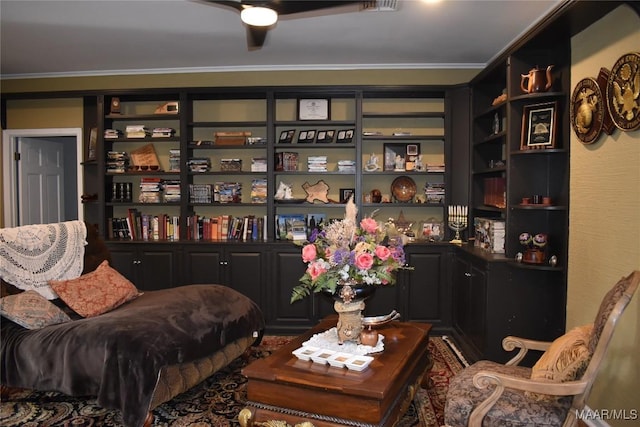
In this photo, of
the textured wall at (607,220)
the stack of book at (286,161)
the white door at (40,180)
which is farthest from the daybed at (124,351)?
the white door at (40,180)

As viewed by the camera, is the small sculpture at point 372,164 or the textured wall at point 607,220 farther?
the small sculpture at point 372,164

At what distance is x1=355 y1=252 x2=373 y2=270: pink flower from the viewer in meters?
2.40

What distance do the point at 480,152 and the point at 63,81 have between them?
4.60 meters

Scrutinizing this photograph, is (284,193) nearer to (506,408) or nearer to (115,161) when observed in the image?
(115,161)

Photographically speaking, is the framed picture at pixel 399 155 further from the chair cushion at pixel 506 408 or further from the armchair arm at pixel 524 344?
the chair cushion at pixel 506 408

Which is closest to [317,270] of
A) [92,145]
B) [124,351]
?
[124,351]

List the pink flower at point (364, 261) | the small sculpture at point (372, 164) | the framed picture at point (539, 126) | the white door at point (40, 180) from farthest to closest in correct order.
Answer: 1. the white door at point (40, 180)
2. the small sculpture at point (372, 164)
3. the framed picture at point (539, 126)
4. the pink flower at point (364, 261)

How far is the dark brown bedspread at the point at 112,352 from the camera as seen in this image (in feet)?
8.29

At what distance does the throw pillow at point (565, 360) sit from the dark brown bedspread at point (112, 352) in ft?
6.29

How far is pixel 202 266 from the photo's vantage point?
4.69 m

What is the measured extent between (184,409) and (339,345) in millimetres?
1170

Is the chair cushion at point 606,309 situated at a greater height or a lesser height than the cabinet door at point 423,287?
greater

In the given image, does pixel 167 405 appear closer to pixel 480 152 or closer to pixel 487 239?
pixel 487 239

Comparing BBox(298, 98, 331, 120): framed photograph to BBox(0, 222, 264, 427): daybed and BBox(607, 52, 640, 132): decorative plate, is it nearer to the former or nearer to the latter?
BBox(0, 222, 264, 427): daybed
